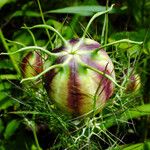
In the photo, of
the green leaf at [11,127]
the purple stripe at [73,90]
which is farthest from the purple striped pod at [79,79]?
the green leaf at [11,127]

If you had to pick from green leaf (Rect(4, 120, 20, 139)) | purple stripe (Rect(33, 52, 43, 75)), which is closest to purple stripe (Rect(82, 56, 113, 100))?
purple stripe (Rect(33, 52, 43, 75))

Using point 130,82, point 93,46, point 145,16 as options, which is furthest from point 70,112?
point 145,16

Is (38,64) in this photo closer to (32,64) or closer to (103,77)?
(32,64)

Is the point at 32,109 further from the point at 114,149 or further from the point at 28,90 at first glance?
the point at 114,149

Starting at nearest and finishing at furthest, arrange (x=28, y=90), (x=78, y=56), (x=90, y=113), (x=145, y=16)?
(x=78, y=56) → (x=90, y=113) → (x=28, y=90) → (x=145, y=16)

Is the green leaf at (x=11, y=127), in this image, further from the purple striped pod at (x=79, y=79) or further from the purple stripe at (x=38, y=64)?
the purple striped pod at (x=79, y=79)

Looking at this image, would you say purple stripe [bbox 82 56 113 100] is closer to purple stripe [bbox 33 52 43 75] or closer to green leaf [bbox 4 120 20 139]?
purple stripe [bbox 33 52 43 75]
